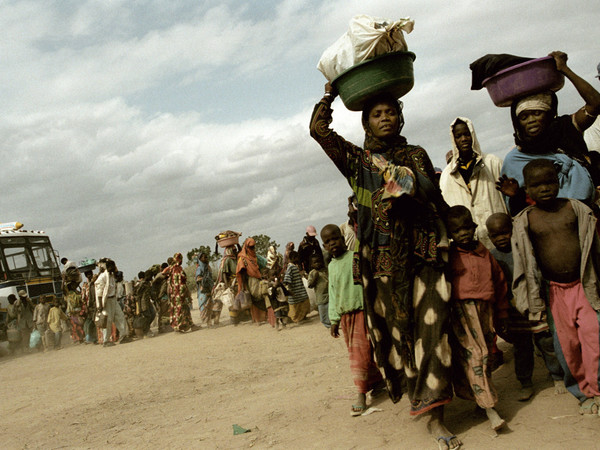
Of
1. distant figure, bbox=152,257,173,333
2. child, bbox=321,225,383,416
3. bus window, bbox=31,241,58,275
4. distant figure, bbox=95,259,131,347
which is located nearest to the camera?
child, bbox=321,225,383,416

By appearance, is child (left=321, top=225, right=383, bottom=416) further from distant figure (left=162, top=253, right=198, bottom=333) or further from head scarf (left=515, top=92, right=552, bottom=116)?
distant figure (left=162, top=253, right=198, bottom=333)

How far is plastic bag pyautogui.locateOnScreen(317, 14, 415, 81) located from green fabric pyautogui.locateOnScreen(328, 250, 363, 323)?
6.23 ft

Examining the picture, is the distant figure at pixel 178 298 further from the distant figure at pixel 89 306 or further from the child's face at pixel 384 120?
the child's face at pixel 384 120

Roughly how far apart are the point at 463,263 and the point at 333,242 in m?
1.53

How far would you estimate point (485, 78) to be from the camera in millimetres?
3826

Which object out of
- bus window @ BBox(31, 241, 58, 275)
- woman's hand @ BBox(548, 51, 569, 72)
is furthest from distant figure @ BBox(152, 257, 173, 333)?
woman's hand @ BBox(548, 51, 569, 72)

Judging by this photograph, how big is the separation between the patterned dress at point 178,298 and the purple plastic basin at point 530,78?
36.5ft

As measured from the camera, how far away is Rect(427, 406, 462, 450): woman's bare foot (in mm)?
3211

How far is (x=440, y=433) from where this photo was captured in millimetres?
3295

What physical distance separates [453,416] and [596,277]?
4.54 ft

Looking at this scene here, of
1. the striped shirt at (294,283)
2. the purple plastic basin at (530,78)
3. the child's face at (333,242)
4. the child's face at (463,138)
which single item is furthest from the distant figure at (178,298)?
the purple plastic basin at (530,78)

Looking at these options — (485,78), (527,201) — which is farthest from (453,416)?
(485,78)

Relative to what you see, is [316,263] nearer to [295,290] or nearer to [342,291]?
[295,290]

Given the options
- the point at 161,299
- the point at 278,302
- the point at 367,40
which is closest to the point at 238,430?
the point at 367,40
